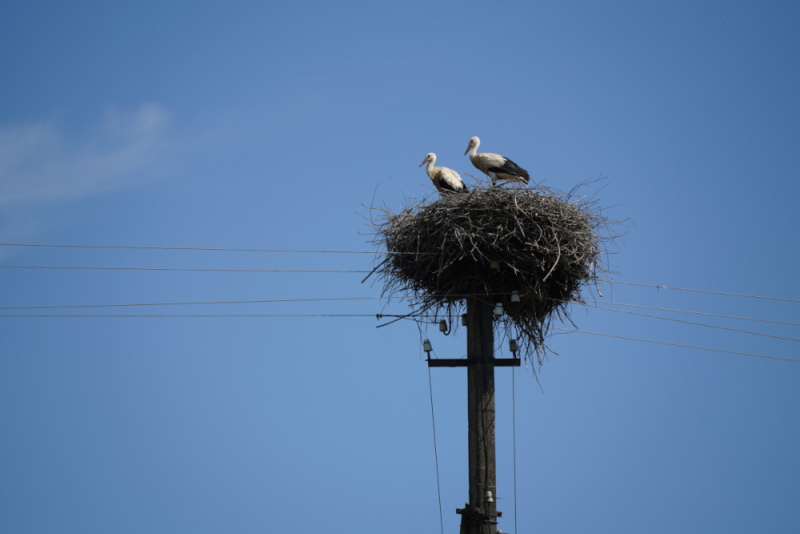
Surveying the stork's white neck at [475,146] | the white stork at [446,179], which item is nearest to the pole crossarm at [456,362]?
the white stork at [446,179]

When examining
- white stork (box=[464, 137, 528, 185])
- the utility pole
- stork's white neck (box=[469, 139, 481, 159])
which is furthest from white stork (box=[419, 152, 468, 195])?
the utility pole

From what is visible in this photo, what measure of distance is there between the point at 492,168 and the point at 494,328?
307cm

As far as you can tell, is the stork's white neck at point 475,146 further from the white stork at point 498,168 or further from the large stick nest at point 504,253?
the large stick nest at point 504,253

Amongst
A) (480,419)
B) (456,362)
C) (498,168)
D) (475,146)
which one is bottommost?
(480,419)

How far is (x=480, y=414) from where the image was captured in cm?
686

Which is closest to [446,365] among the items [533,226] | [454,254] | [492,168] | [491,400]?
[491,400]

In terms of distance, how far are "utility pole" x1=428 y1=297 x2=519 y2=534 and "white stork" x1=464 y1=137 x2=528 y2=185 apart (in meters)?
2.99

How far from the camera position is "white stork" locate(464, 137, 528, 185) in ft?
32.4

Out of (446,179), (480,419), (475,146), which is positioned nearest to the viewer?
(480,419)

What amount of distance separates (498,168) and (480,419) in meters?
4.13

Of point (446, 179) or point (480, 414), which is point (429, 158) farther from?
point (480, 414)

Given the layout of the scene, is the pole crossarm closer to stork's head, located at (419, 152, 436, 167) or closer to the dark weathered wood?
the dark weathered wood

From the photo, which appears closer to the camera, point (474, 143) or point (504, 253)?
point (504, 253)

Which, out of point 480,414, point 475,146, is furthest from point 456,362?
point 475,146
